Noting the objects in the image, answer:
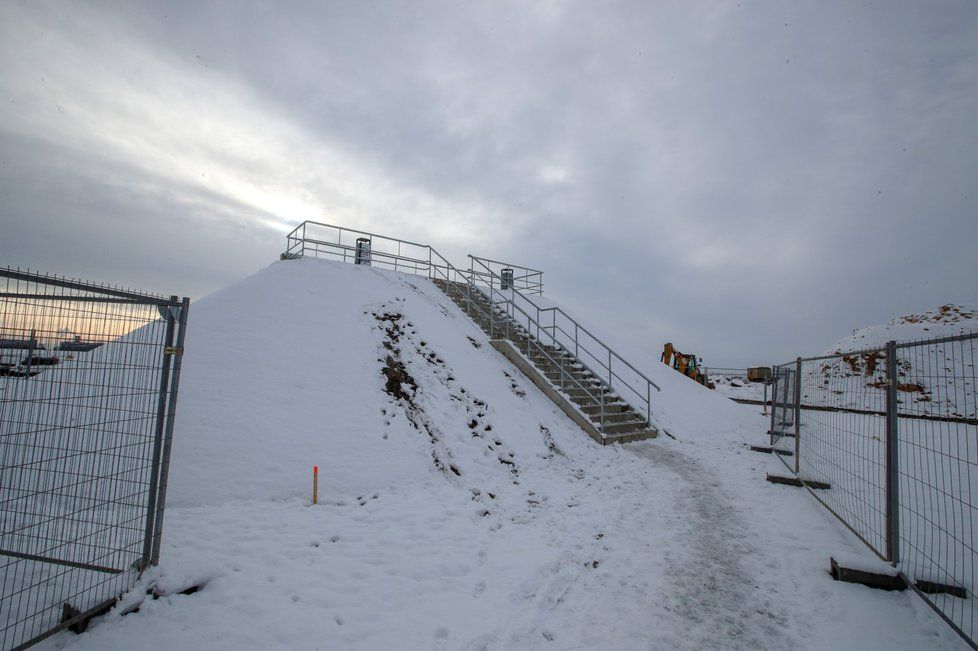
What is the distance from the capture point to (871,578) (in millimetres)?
4215

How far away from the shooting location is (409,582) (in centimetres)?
443

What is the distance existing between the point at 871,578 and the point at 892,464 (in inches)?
41.3

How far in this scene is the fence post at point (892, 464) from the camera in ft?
14.1

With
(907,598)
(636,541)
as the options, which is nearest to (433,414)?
(636,541)

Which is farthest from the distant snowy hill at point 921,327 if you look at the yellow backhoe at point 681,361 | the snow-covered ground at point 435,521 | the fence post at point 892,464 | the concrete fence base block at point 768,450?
the fence post at point 892,464

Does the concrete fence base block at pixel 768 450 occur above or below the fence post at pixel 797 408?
below

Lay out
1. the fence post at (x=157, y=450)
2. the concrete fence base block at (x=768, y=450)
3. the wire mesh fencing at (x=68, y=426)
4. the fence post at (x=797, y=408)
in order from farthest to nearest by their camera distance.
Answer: the concrete fence base block at (x=768, y=450) < the fence post at (x=797, y=408) < the fence post at (x=157, y=450) < the wire mesh fencing at (x=68, y=426)

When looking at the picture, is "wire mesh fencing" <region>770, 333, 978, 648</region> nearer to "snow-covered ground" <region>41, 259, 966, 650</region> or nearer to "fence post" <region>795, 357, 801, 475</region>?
"fence post" <region>795, 357, 801, 475</region>

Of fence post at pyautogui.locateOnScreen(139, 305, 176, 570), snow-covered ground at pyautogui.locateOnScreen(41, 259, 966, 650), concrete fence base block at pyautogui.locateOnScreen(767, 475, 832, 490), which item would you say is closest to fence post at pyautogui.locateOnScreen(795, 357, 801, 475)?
concrete fence base block at pyautogui.locateOnScreen(767, 475, 832, 490)

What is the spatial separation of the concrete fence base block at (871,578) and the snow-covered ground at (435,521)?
0.13m

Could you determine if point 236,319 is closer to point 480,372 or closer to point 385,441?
point 385,441

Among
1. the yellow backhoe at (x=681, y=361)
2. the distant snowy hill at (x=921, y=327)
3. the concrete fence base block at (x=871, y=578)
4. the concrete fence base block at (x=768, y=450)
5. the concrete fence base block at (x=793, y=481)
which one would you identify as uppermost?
the distant snowy hill at (x=921, y=327)

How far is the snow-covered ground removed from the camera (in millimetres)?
3664

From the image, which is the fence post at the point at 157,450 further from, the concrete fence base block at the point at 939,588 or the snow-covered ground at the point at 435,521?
the concrete fence base block at the point at 939,588
